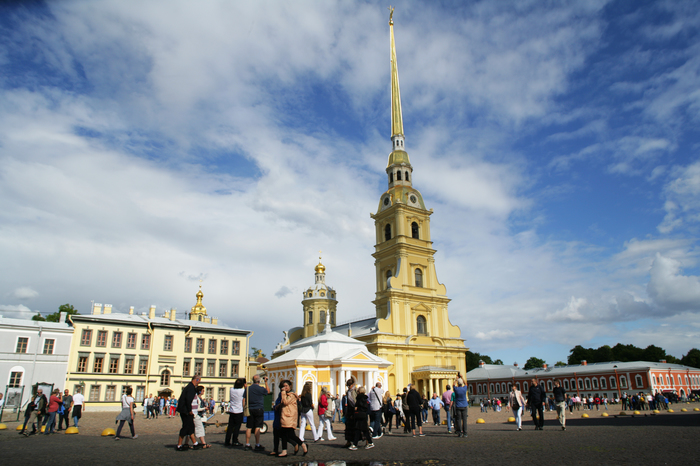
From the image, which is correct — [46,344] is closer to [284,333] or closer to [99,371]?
[99,371]

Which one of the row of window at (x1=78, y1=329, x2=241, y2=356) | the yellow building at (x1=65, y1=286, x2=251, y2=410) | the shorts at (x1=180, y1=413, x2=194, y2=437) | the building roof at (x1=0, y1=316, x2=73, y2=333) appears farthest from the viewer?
the row of window at (x1=78, y1=329, x2=241, y2=356)

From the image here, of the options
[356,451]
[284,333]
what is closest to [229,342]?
[284,333]

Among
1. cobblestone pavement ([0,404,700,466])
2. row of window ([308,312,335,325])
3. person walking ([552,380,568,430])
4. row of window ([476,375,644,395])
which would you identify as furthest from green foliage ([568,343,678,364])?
cobblestone pavement ([0,404,700,466])

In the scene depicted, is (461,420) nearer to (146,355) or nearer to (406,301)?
(406,301)

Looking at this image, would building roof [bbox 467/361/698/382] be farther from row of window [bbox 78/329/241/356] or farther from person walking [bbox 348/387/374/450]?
person walking [bbox 348/387/374/450]

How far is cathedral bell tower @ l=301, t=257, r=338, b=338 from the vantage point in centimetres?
6925

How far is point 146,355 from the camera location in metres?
42.9

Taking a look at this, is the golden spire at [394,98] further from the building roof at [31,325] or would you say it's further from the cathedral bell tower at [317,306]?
the building roof at [31,325]

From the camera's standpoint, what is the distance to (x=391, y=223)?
54.2 m

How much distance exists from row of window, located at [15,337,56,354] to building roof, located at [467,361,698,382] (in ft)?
191

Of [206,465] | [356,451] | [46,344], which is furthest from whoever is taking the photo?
[46,344]

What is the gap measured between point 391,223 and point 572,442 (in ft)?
140

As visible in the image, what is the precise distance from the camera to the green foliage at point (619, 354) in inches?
3521

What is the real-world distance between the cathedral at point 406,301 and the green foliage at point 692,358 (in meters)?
68.3
